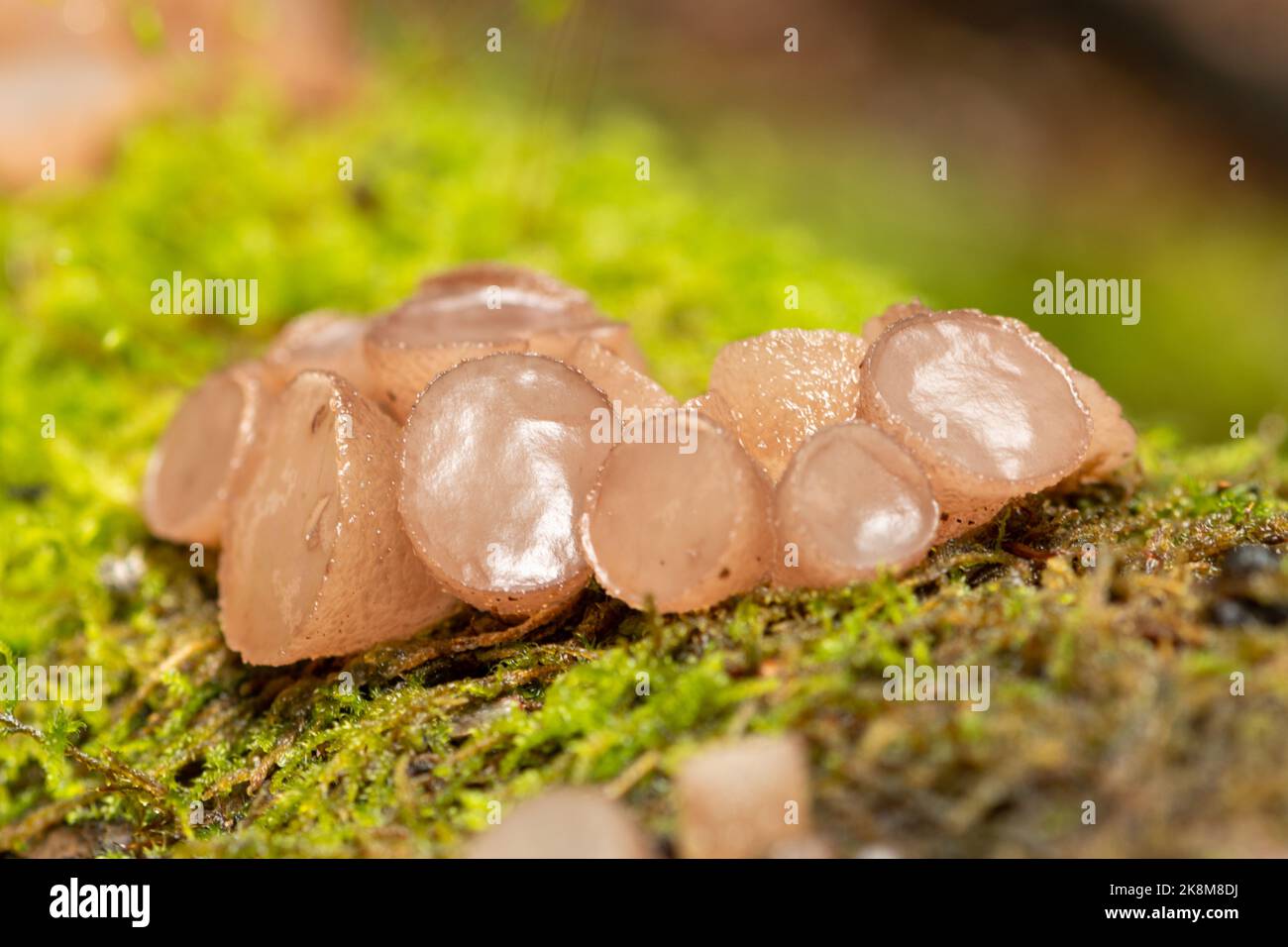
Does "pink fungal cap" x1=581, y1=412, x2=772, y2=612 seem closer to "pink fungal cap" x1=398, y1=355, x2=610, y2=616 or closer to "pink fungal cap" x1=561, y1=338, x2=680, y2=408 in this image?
"pink fungal cap" x1=398, y1=355, x2=610, y2=616

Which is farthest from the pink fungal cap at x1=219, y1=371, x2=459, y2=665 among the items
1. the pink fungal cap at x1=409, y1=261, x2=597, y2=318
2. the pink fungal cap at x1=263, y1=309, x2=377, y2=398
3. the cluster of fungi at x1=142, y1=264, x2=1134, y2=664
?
the pink fungal cap at x1=409, y1=261, x2=597, y2=318

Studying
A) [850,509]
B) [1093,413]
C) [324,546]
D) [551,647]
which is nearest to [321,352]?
[324,546]

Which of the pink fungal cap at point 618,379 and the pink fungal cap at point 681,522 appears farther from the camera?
the pink fungal cap at point 618,379

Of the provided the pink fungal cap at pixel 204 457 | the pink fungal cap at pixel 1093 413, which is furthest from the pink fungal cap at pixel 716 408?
the pink fungal cap at pixel 204 457

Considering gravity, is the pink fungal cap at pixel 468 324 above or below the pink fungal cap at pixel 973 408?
above

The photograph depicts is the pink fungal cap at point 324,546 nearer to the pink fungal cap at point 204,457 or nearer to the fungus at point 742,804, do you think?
the pink fungal cap at point 204,457

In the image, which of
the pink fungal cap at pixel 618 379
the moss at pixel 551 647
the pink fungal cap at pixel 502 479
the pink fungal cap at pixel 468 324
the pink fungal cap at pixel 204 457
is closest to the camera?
the moss at pixel 551 647
